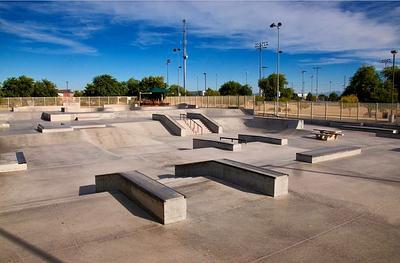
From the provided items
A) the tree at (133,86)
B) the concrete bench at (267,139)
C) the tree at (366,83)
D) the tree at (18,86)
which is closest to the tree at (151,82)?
the tree at (133,86)

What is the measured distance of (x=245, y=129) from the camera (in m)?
27.7

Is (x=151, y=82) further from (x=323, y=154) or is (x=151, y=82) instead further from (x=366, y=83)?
(x=323, y=154)

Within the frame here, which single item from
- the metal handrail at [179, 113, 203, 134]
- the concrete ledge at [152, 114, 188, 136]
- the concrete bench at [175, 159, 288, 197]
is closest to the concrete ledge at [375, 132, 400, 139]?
the metal handrail at [179, 113, 203, 134]

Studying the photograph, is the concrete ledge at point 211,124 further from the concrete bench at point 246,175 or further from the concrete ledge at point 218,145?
the concrete bench at point 246,175

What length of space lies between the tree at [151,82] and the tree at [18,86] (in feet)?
84.9

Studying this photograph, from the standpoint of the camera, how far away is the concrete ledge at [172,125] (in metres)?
23.1

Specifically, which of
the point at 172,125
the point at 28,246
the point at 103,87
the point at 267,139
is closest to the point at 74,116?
the point at 172,125

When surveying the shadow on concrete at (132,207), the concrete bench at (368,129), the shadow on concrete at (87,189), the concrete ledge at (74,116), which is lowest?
the shadow on concrete at (87,189)

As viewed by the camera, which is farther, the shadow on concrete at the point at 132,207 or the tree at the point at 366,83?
the tree at the point at 366,83

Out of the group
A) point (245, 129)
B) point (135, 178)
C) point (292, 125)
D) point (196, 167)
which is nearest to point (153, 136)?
point (245, 129)

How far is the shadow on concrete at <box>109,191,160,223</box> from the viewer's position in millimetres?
5590

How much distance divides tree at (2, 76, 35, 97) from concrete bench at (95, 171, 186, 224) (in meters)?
74.5

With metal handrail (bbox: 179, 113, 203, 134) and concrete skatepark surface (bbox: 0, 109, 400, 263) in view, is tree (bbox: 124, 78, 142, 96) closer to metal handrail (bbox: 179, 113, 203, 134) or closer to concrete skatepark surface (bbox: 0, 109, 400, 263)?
metal handrail (bbox: 179, 113, 203, 134)

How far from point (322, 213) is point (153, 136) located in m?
18.0
